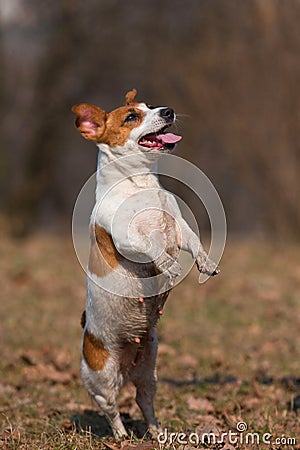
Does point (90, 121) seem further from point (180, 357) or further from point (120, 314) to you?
point (180, 357)

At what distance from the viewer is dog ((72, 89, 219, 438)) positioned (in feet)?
14.8

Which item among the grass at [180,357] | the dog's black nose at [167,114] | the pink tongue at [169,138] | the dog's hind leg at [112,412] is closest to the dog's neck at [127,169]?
the pink tongue at [169,138]

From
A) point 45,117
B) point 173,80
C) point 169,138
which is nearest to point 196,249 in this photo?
point 169,138

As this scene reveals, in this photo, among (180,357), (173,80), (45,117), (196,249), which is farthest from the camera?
(173,80)

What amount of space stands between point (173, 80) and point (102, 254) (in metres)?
13.2

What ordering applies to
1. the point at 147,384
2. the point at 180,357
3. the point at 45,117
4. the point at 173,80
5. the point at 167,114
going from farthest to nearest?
1. the point at 173,80
2. the point at 45,117
3. the point at 180,357
4. the point at 147,384
5. the point at 167,114

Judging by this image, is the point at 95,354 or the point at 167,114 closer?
the point at 167,114

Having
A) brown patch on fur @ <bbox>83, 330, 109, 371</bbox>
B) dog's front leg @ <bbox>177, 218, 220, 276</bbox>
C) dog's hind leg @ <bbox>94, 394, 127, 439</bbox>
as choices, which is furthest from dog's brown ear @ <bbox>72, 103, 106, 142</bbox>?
dog's hind leg @ <bbox>94, 394, 127, 439</bbox>

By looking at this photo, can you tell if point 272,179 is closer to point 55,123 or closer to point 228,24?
point 228,24

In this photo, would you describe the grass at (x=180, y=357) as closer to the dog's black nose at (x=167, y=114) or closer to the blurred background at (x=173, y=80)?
the dog's black nose at (x=167, y=114)

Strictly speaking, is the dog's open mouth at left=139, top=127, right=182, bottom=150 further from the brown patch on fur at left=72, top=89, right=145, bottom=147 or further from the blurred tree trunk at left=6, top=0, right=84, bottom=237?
the blurred tree trunk at left=6, top=0, right=84, bottom=237

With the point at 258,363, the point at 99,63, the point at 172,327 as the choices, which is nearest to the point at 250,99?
the point at 99,63

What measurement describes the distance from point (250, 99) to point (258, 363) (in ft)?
29.7

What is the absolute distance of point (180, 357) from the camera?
780cm
